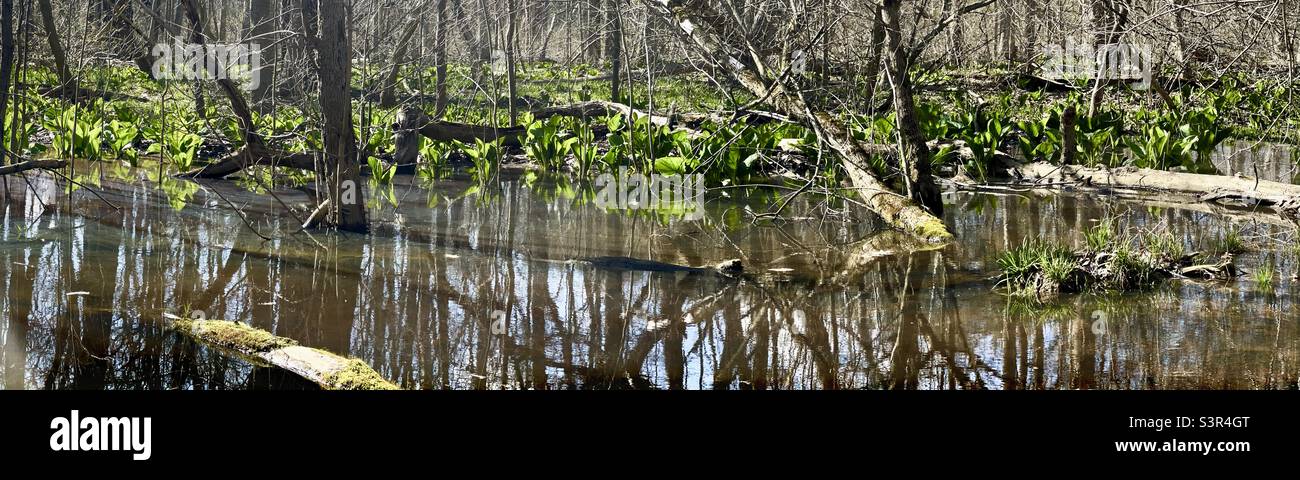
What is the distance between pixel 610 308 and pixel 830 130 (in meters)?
4.62

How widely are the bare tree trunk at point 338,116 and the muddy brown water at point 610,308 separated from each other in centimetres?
31

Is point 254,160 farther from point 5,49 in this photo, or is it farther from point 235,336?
point 235,336

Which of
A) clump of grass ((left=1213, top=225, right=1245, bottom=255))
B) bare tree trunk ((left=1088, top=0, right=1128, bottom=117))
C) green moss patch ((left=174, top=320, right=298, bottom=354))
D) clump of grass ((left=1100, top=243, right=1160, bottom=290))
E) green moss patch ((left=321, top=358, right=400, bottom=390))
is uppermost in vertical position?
bare tree trunk ((left=1088, top=0, right=1128, bottom=117))

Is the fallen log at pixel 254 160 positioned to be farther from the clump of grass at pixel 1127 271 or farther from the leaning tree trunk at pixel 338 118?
the clump of grass at pixel 1127 271

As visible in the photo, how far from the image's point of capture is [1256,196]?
888 centimetres

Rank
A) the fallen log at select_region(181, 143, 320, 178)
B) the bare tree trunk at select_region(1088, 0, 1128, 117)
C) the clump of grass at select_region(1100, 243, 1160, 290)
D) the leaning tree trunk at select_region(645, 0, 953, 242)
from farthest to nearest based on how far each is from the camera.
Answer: the bare tree trunk at select_region(1088, 0, 1128, 117), the fallen log at select_region(181, 143, 320, 178), the leaning tree trunk at select_region(645, 0, 953, 242), the clump of grass at select_region(1100, 243, 1160, 290)

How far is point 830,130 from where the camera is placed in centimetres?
952

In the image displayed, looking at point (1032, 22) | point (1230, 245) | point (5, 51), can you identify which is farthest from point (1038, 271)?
point (1032, 22)

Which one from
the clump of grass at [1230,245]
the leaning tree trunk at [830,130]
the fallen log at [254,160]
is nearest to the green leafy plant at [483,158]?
the fallen log at [254,160]

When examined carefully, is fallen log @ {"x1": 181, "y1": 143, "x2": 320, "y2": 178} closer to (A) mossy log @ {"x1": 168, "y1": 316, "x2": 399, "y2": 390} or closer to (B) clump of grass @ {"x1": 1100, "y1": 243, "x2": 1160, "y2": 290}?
(A) mossy log @ {"x1": 168, "y1": 316, "x2": 399, "y2": 390}

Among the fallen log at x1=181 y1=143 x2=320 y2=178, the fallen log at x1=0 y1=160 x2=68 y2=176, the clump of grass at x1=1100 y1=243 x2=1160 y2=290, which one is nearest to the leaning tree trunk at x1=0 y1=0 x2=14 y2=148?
the fallen log at x1=0 y1=160 x2=68 y2=176

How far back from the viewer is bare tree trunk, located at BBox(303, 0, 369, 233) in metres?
7.50

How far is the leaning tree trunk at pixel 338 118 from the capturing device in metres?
7.51
